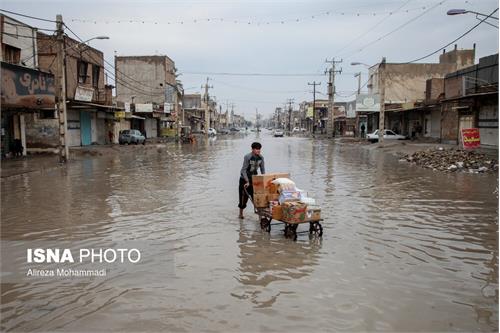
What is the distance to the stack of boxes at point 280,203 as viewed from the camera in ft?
25.6

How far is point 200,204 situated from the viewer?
39.0 feet

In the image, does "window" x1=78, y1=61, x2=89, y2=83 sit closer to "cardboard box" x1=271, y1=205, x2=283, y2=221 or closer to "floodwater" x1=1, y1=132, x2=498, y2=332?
"floodwater" x1=1, y1=132, x2=498, y2=332

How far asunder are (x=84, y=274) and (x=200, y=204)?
5.68 metres

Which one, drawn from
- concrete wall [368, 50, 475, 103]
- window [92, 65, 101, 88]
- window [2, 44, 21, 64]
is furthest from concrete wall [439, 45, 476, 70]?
window [2, 44, 21, 64]

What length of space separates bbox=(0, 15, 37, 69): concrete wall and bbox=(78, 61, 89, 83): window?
802 cm

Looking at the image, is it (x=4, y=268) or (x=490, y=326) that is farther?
(x=4, y=268)

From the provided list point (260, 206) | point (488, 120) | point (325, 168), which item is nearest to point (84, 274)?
point (260, 206)

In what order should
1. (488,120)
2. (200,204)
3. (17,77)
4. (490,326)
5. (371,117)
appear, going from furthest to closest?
(371,117) → (488,120) → (17,77) → (200,204) → (490,326)

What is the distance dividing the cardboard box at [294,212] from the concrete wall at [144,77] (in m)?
61.9

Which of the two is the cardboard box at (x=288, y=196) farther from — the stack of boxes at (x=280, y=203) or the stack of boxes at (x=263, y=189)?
the stack of boxes at (x=263, y=189)

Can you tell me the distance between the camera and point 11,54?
27016mm

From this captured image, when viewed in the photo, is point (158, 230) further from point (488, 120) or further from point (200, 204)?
point (488, 120)

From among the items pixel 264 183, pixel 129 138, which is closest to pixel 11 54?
pixel 129 138

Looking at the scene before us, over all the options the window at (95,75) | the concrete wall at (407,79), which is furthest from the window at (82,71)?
the concrete wall at (407,79)
